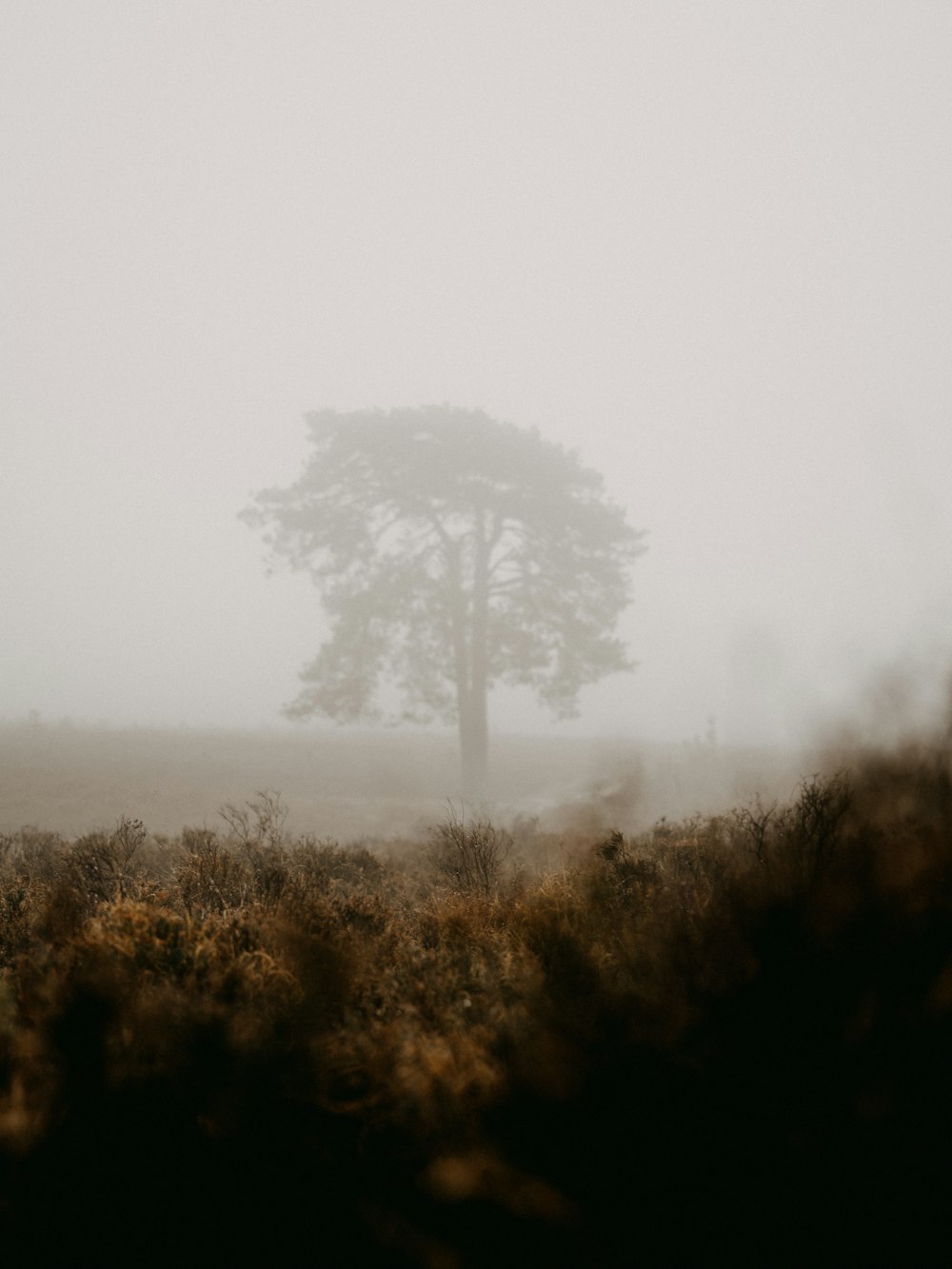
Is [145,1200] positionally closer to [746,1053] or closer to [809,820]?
[746,1053]

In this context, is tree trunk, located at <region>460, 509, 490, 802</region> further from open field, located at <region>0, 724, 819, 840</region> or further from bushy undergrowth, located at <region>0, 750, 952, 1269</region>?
bushy undergrowth, located at <region>0, 750, 952, 1269</region>

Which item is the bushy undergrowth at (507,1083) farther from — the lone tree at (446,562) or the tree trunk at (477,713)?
the tree trunk at (477,713)

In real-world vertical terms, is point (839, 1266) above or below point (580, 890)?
below

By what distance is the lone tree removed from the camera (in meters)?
16.6

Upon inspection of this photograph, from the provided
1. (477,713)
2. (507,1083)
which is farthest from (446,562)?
(507,1083)

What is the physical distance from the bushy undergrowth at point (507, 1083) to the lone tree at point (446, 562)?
45.8ft

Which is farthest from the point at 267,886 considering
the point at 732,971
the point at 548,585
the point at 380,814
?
the point at 548,585

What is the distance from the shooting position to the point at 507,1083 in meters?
1.85

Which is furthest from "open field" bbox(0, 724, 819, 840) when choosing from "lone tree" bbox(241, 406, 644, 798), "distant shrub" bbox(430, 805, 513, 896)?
"lone tree" bbox(241, 406, 644, 798)

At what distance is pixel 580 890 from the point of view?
323cm

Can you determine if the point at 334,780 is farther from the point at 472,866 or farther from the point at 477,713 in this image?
the point at 472,866

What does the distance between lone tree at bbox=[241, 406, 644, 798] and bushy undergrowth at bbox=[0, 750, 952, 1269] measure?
14.0 metres

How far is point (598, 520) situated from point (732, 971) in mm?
16407

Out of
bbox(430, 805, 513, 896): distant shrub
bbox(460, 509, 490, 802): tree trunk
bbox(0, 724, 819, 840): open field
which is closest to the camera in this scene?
bbox(430, 805, 513, 896): distant shrub
